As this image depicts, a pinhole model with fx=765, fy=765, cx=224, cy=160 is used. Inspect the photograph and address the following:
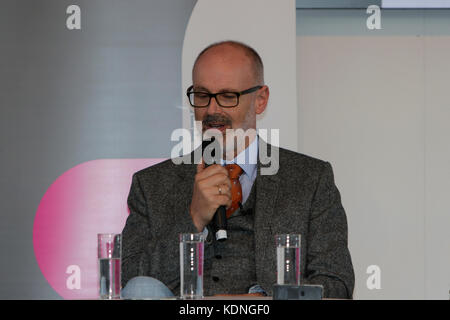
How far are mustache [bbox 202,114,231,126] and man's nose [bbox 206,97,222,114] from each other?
0.05 ft

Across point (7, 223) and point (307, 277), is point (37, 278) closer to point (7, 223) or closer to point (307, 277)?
point (7, 223)

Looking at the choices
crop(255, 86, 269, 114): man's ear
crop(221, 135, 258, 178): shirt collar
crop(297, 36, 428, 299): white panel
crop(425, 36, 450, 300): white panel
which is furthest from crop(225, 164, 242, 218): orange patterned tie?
crop(425, 36, 450, 300): white panel

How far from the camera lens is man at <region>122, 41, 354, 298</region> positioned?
2.65 metres

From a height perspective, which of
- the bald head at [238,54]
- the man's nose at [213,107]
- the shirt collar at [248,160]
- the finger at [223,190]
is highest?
the bald head at [238,54]

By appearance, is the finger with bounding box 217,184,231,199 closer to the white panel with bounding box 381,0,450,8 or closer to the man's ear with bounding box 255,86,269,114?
the man's ear with bounding box 255,86,269,114

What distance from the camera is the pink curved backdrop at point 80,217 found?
3.40m

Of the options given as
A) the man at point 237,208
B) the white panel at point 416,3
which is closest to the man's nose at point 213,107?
the man at point 237,208

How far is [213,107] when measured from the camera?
292 centimetres

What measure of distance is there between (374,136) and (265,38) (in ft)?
2.35

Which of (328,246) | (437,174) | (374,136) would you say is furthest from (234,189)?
(437,174)

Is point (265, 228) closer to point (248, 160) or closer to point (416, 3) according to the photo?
point (248, 160)

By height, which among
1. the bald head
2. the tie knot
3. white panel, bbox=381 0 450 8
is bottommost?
the tie knot

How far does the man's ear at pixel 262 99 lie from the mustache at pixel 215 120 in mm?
249

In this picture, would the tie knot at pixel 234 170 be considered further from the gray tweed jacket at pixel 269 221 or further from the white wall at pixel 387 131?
the white wall at pixel 387 131
